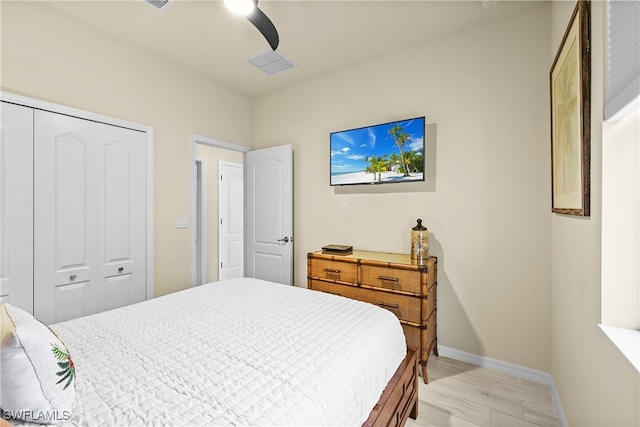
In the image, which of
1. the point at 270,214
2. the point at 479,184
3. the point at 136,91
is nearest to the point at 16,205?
the point at 136,91

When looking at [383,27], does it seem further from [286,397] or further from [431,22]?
[286,397]

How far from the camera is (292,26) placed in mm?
2432

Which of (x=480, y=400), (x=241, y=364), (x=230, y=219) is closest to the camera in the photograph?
(x=241, y=364)

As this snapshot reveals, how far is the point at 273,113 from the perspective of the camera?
12.3 ft

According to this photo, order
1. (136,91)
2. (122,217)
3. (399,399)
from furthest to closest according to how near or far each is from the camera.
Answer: (136,91) < (122,217) < (399,399)

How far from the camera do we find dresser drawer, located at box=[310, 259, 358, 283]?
8.35 feet

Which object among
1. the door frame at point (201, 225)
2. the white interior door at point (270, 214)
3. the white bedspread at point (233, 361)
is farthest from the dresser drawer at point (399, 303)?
the door frame at point (201, 225)

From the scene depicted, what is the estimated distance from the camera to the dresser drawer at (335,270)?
2545mm

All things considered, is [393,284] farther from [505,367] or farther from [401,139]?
[401,139]

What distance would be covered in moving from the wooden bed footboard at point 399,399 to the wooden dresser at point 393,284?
1.49ft

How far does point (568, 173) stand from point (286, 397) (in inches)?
71.9

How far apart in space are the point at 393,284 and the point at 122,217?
246 centimetres

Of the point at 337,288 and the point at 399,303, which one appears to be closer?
the point at 399,303

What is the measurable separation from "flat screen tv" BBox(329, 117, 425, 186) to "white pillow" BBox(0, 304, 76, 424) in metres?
2.49
